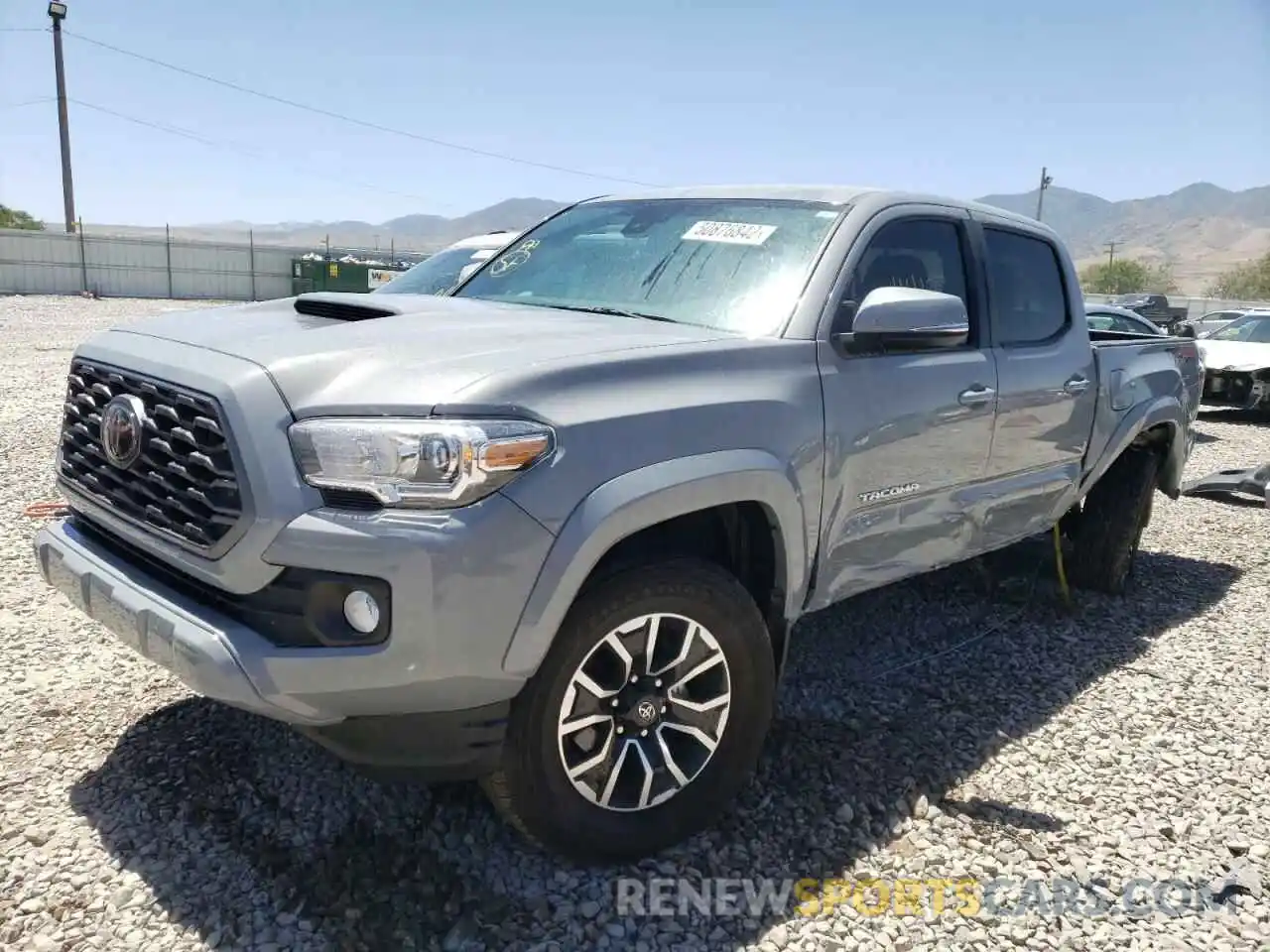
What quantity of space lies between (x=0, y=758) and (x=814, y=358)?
2.94 meters

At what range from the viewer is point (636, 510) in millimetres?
2447

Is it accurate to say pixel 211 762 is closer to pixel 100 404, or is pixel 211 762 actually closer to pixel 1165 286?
pixel 100 404

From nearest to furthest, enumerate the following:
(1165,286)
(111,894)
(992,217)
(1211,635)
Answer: (111,894)
(992,217)
(1211,635)
(1165,286)

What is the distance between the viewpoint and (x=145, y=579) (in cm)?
258

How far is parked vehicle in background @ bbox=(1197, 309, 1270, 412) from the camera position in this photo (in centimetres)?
A: 1317

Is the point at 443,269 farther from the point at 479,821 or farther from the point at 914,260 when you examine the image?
the point at 479,821

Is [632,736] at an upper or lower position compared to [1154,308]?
lower

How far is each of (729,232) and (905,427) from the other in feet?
3.11

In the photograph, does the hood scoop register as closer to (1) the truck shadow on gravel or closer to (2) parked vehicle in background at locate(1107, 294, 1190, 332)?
(1) the truck shadow on gravel

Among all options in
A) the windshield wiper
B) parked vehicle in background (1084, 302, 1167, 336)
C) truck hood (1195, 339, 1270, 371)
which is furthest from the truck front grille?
truck hood (1195, 339, 1270, 371)

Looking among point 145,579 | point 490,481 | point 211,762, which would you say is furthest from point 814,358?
point 211,762

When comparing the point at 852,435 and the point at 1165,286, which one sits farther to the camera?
the point at 1165,286

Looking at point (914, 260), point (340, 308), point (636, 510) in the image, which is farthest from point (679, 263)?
point (636, 510)

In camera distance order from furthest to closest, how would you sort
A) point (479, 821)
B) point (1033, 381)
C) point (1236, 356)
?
point (1236, 356)
point (1033, 381)
point (479, 821)
